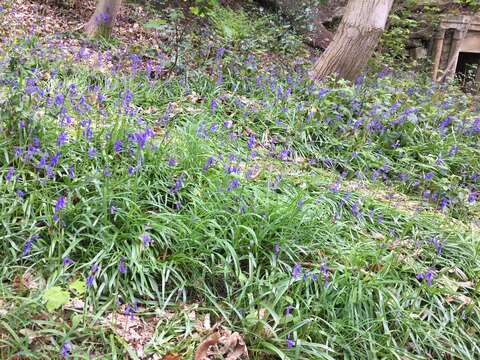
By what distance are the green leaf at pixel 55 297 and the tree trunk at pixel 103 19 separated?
4.54 meters

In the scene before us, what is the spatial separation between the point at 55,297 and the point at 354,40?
5.02 metres

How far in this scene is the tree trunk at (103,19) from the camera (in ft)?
19.3

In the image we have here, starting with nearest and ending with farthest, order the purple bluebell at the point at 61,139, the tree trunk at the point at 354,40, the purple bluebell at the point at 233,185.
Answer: the purple bluebell at the point at 61,139 → the purple bluebell at the point at 233,185 → the tree trunk at the point at 354,40

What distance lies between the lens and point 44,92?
3590 millimetres

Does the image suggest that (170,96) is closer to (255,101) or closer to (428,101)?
(255,101)

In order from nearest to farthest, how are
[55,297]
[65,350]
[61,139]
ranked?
[65,350], [55,297], [61,139]

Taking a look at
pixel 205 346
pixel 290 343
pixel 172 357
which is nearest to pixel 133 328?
pixel 172 357

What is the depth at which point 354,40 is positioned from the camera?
5906 mm

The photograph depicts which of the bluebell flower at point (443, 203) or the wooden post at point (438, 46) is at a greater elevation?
the wooden post at point (438, 46)

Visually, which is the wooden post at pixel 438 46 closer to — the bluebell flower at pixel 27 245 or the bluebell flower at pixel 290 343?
the bluebell flower at pixel 290 343

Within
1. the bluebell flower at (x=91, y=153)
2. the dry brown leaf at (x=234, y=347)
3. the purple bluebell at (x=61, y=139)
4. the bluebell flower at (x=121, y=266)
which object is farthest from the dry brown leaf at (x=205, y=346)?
the purple bluebell at (x=61, y=139)

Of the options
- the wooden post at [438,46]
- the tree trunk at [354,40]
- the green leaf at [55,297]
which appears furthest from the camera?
the wooden post at [438,46]

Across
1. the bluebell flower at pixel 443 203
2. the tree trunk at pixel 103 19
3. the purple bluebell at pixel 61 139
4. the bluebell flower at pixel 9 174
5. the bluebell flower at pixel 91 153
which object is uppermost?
the tree trunk at pixel 103 19

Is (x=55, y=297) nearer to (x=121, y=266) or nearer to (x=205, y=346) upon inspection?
(x=121, y=266)
